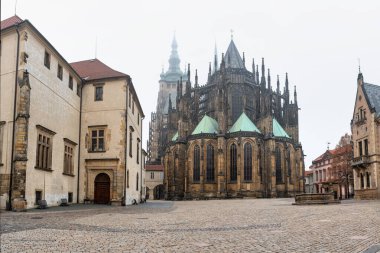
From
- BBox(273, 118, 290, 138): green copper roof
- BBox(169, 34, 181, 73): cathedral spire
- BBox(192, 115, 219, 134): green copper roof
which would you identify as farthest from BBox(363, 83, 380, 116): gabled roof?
BBox(169, 34, 181, 73): cathedral spire

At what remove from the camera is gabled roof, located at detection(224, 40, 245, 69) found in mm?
78781

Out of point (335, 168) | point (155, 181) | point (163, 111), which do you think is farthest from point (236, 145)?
point (163, 111)

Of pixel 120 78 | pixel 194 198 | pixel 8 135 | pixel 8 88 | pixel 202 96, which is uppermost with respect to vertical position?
pixel 202 96

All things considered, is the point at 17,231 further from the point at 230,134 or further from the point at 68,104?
the point at 230,134

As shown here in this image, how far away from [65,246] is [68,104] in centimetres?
2142

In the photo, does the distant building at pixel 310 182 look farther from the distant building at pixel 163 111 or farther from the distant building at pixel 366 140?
the distant building at pixel 366 140

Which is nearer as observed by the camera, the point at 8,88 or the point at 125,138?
the point at 8,88

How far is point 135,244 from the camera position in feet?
30.9

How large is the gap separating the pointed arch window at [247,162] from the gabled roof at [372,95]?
2075 centimetres

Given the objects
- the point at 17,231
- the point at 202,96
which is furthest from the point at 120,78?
the point at 202,96

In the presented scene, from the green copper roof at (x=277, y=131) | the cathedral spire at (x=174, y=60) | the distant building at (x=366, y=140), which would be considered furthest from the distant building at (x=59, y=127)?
the cathedral spire at (x=174, y=60)

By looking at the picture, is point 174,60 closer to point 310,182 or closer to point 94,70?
point 310,182

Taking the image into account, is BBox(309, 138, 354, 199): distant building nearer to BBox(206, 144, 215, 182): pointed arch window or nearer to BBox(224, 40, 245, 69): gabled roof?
BBox(206, 144, 215, 182): pointed arch window

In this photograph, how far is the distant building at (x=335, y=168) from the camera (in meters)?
63.1
